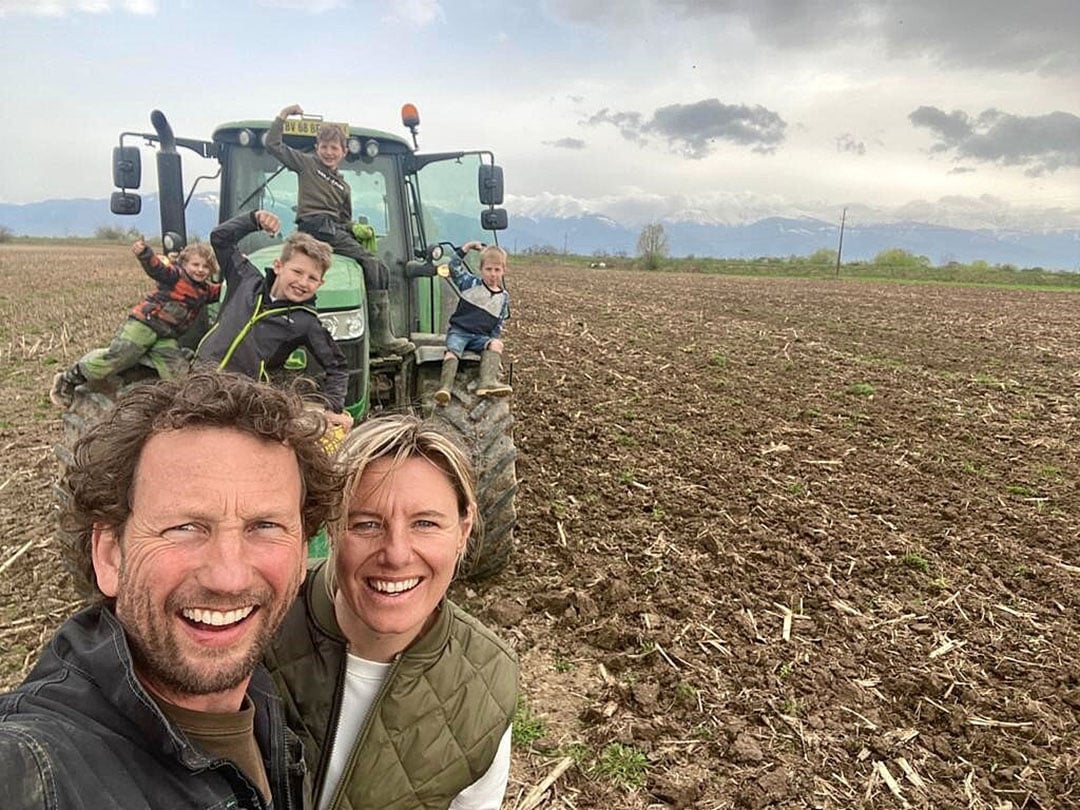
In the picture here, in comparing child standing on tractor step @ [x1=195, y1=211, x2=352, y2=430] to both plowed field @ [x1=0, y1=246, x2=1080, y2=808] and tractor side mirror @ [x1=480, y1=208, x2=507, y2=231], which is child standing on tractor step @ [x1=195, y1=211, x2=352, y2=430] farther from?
tractor side mirror @ [x1=480, y1=208, x2=507, y2=231]

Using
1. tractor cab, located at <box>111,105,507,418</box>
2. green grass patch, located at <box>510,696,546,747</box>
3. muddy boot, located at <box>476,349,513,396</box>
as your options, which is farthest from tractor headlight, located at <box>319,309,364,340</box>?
green grass patch, located at <box>510,696,546,747</box>

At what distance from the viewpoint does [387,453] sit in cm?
166

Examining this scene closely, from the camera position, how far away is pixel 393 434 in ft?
5.39

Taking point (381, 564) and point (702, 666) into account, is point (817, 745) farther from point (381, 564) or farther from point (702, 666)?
point (381, 564)

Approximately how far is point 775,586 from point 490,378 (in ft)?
7.08

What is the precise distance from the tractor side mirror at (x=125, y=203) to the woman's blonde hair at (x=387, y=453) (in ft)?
13.5

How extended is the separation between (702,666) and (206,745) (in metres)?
2.84

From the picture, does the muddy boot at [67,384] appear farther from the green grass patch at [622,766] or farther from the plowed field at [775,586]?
the green grass patch at [622,766]

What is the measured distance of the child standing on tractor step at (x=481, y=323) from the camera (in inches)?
175

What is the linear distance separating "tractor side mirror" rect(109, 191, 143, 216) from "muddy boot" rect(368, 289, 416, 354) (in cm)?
171

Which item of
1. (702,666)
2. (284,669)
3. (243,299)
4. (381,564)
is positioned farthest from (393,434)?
(702,666)

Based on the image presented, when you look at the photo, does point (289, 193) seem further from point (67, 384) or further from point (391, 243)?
point (67, 384)

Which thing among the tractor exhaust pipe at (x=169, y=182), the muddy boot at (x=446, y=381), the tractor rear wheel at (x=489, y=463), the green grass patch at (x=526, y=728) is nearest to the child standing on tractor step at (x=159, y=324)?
the tractor exhaust pipe at (x=169, y=182)

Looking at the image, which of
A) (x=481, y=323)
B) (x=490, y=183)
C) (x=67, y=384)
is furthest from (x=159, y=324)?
(x=490, y=183)
